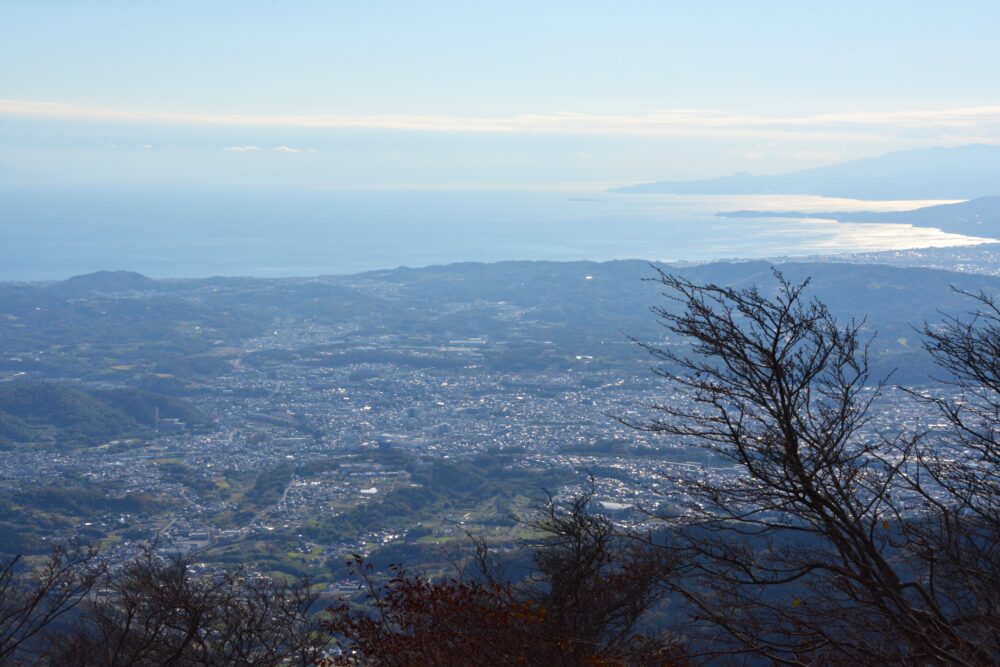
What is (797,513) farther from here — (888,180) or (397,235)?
(888,180)

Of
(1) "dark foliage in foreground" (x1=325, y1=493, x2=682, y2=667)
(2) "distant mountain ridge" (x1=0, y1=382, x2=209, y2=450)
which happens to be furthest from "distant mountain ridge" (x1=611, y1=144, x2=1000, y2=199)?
(1) "dark foliage in foreground" (x1=325, y1=493, x2=682, y2=667)

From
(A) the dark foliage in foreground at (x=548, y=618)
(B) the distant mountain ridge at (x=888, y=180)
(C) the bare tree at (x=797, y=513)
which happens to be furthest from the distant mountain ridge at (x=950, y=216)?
(C) the bare tree at (x=797, y=513)

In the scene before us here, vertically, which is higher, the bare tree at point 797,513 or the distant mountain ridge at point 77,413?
the bare tree at point 797,513

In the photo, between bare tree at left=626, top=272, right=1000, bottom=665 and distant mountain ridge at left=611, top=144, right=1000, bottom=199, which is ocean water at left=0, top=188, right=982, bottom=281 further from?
bare tree at left=626, top=272, right=1000, bottom=665

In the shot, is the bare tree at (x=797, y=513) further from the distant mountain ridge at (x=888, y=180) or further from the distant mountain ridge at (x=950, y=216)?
the distant mountain ridge at (x=888, y=180)

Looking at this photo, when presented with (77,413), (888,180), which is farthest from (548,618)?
(888,180)

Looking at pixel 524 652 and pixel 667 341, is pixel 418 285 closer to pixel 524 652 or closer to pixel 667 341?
pixel 667 341
